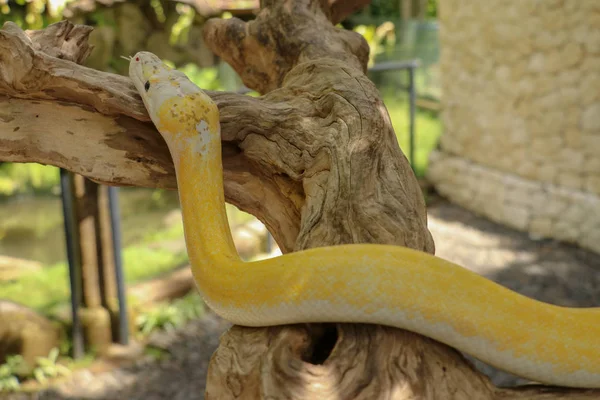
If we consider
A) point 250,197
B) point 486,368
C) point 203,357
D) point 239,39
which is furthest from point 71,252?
point 486,368

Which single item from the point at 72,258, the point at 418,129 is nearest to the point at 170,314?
the point at 72,258

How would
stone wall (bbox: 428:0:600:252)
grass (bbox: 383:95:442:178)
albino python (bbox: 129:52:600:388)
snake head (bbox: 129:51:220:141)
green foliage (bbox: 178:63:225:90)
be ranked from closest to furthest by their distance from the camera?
1. albino python (bbox: 129:52:600:388)
2. snake head (bbox: 129:51:220:141)
3. stone wall (bbox: 428:0:600:252)
4. green foliage (bbox: 178:63:225:90)
5. grass (bbox: 383:95:442:178)

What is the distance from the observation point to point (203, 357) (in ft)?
13.0

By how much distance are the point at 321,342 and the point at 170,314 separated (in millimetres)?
2961

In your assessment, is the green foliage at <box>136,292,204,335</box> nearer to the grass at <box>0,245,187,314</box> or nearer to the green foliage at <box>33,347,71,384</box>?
the grass at <box>0,245,187,314</box>

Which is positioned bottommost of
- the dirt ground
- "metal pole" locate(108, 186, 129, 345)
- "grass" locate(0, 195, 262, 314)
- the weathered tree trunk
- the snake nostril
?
the dirt ground

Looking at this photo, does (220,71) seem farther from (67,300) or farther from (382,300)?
(382,300)

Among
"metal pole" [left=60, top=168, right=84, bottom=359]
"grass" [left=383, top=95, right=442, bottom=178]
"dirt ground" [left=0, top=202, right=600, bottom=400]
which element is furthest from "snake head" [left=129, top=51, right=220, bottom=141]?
"grass" [left=383, top=95, right=442, bottom=178]

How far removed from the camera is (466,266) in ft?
16.3

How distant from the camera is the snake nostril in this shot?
1381mm

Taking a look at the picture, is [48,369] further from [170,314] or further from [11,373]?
[170,314]

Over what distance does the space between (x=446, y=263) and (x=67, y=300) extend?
11.2ft

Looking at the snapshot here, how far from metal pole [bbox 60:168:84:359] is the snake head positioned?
207 cm

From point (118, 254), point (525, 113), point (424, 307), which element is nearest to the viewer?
point (424, 307)
